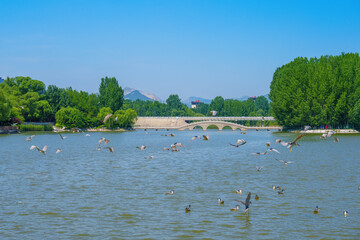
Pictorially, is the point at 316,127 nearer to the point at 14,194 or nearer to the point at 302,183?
the point at 302,183

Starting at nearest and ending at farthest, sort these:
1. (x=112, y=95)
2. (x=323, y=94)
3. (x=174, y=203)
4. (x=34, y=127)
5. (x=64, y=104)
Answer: (x=174, y=203) → (x=323, y=94) → (x=34, y=127) → (x=64, y=104) → (x=112, y=95)

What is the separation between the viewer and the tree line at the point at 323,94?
304 feet

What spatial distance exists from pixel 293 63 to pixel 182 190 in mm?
95530

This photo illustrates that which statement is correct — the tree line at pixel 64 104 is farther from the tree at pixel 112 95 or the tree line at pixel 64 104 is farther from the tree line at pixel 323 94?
the tree line at pixel 323 94

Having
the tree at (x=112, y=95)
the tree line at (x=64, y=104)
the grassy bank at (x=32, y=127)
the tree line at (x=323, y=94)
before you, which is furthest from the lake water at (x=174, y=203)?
the tree at (x=112, y=95)

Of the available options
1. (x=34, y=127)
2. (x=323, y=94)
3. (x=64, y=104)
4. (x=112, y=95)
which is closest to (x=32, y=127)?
(x=34, y=127)

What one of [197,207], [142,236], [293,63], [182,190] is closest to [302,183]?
[182,190]

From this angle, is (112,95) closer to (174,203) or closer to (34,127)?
(34,127)

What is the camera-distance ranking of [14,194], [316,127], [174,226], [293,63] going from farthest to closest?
[293,63] → [316,127] → [14,194] → [174,226]

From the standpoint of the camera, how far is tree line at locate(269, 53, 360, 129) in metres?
92.7

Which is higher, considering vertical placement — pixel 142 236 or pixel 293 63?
pixel 293 63

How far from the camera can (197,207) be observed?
19.3 meters

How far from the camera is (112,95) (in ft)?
461

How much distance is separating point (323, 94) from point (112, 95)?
67267mm
